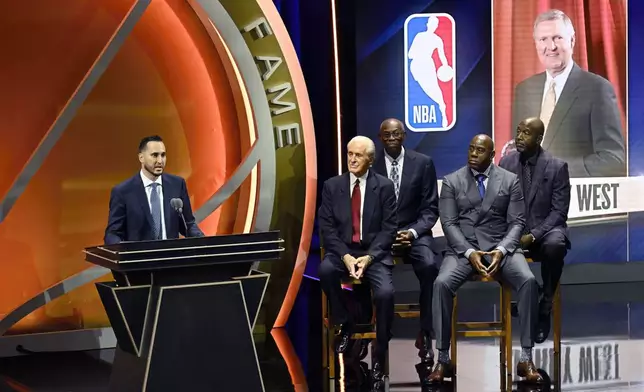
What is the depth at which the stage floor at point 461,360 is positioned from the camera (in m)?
5.34

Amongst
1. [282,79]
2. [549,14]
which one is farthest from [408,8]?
[282,79]

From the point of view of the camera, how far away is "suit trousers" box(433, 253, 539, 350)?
5.34 m

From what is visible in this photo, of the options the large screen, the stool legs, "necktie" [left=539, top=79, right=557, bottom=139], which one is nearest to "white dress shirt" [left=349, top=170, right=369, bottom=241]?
the stool legs

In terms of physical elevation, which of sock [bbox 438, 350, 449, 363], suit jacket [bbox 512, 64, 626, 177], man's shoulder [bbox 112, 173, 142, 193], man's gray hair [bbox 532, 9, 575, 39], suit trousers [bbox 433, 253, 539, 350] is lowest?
sock [bbox 438, 350, 449, 363]

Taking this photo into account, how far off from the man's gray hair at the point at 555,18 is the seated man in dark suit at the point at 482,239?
254cm

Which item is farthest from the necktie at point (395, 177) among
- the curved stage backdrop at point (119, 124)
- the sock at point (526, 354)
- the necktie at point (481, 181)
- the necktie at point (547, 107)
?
the necktie at point (547, 107)

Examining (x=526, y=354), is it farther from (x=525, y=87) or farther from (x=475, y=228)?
(x=525, y=87)

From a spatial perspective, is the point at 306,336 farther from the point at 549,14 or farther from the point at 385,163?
the point at 549,14

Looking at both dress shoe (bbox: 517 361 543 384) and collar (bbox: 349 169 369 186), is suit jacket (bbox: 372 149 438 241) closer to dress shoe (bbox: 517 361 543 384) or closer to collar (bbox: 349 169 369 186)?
collar (bbox: 349 169 369 186)

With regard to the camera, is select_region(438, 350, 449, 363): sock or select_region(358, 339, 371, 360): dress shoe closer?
select_region(438, 350, 449, 363): sock

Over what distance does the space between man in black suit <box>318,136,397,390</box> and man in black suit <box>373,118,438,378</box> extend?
0.97 ft

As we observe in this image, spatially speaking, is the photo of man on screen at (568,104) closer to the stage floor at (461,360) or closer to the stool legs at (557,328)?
the stage floor at (461,360)

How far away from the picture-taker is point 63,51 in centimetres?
625

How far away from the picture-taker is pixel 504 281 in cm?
549
